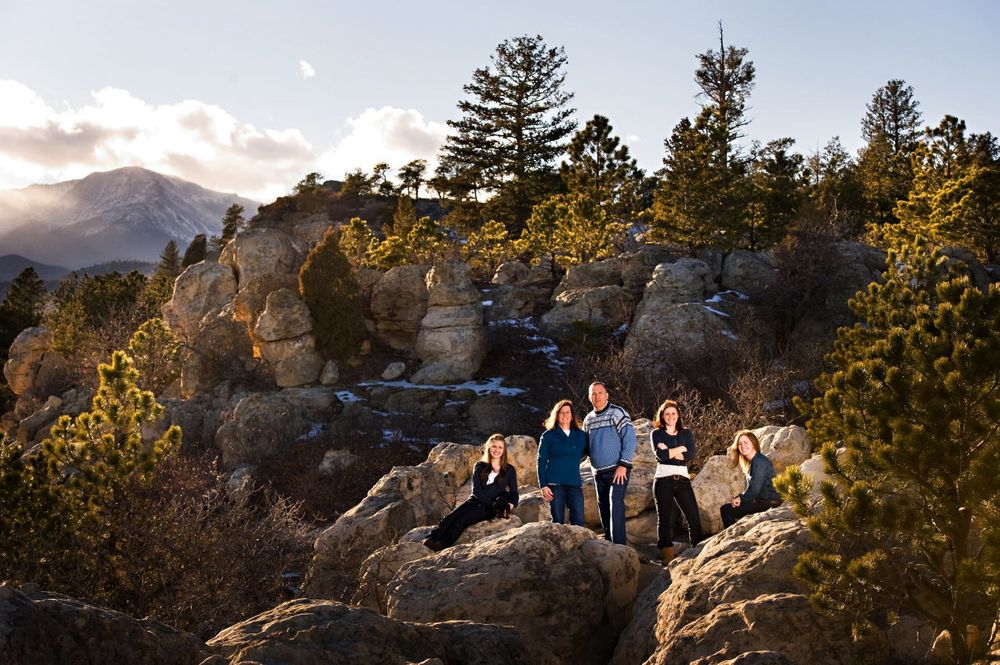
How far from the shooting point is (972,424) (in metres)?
5.01

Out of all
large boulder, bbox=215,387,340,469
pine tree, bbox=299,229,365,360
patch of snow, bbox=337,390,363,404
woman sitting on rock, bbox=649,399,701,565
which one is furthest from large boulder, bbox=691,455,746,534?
pine tree, bbox=299,229,365,360

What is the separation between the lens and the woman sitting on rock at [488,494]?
8.24 meters

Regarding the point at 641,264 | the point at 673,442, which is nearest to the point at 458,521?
the point at 673,442

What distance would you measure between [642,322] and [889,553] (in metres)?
18.3

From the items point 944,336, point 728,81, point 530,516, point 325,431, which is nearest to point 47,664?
point 944,336

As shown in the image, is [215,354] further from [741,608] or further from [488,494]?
[741,608]

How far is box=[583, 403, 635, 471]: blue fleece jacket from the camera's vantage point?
326 inches

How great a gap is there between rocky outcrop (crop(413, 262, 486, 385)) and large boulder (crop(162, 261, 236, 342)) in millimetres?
9268

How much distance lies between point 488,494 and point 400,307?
19.9 meters

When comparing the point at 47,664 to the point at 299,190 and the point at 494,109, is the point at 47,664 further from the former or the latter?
the point at 299,190

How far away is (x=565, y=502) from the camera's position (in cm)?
845

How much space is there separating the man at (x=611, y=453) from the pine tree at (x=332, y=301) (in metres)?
19.4

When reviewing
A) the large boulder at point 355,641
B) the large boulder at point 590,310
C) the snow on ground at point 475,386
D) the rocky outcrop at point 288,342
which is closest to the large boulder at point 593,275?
the large boulder at point 590,310

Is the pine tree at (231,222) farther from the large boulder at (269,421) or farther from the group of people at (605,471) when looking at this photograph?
the group of people at (605,471)
